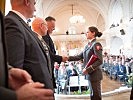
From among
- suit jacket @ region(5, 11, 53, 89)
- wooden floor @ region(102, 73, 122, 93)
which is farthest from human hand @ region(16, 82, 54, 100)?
wooden floor @ region(102, 73, 122, 93)

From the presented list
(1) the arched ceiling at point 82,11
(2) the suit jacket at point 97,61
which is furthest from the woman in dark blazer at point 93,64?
(1) the arched ceiling at point 82,11

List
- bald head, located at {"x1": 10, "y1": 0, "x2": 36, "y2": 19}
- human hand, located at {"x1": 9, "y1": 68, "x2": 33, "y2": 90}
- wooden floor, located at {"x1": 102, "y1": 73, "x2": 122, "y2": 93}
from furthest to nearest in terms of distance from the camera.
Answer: wooden floor, located at {"x1": 102, "y1": 73, "x2": 122, "y2": 93}, bald head, located at {"x1": 10, "y1": 0, "x2": 36, "y2": 19}, human hand, located at {"x1": 9, "y1": 68, "x2": 33, "y2": 90}

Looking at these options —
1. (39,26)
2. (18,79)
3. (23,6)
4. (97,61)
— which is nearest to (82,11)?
(97,61)

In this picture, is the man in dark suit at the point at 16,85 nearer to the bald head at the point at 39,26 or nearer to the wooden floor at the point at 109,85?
the bald head at the point at 39,26

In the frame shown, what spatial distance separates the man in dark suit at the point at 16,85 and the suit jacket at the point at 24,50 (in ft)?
1.84

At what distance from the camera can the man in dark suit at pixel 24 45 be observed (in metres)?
1.63

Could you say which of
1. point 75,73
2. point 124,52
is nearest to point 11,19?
point 75,73

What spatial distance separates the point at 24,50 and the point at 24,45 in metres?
0.04

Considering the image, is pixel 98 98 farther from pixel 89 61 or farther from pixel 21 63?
pixel 21 63

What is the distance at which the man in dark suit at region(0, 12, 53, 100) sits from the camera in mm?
881

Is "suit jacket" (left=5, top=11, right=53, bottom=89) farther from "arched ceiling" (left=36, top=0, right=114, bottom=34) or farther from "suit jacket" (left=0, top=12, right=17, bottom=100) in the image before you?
"arched ceiling" (left=36, top=0, right=114, bottom=34)

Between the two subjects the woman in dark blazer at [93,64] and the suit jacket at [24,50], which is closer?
the suit jacket at [24,50]

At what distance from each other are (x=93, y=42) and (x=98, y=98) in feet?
3.26

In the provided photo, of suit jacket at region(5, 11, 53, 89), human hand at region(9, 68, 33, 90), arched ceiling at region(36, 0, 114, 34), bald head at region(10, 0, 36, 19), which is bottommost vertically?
human hand at region(9, 68, 33, 90)
